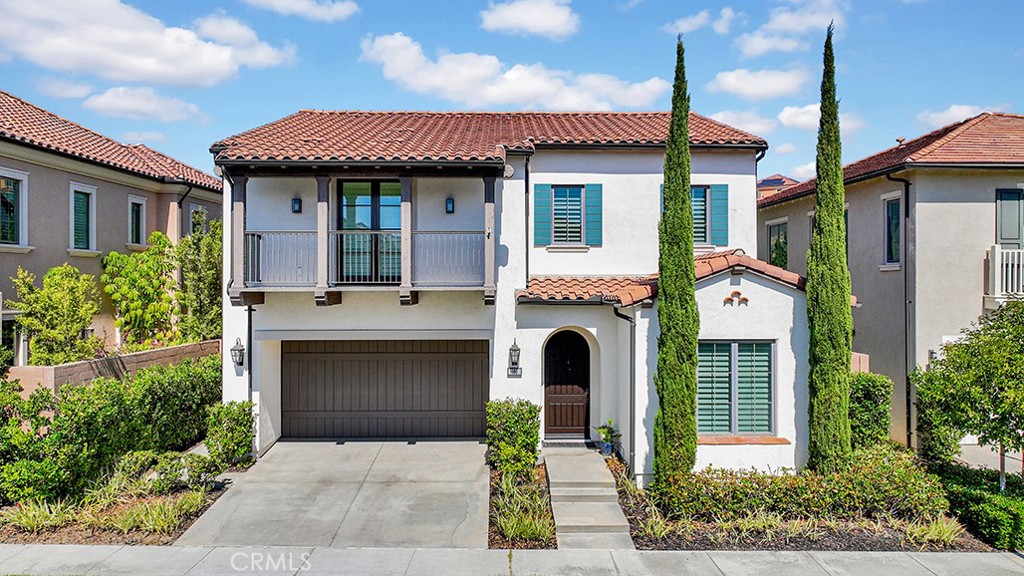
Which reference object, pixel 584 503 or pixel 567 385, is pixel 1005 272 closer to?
pixel 567 385

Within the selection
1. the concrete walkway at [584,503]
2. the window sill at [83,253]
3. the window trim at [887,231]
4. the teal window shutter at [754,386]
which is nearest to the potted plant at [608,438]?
the concrete walkway at [584,503]

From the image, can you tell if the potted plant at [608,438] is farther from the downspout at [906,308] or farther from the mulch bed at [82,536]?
the mulch bed at [82,536]

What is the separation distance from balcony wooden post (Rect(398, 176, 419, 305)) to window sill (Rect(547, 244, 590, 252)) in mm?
3456

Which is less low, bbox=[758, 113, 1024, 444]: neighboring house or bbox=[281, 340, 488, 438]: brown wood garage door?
bbox=[758, 113, 1024, 444]: neighboring house

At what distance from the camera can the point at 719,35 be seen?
12.3 metres

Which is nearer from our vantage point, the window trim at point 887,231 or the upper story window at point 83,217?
the window trim at point 887,231

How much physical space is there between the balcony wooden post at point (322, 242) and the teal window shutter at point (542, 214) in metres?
4.54

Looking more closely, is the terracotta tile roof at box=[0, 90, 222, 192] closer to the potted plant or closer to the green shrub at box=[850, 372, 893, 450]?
the potted plant

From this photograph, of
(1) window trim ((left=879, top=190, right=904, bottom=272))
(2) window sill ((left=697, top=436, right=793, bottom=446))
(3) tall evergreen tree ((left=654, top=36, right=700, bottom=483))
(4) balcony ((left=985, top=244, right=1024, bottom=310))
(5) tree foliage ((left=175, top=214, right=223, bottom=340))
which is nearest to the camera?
(3) tall evergreen tree ((left=654, top=36, right=700, bottom=483))

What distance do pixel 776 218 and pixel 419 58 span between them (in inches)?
505

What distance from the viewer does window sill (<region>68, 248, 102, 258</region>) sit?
16384 millimetres

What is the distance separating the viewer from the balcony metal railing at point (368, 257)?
500 inches

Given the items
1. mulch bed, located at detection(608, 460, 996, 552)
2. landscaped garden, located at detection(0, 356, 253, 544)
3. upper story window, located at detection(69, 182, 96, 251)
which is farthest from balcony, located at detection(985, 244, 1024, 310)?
upper story window, located at detection(69, 182, 96, 251)

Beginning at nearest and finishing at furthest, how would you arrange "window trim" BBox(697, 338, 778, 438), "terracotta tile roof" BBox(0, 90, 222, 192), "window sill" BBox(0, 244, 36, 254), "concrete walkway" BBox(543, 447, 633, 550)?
"concrete walkway" BBox(543, 447, 633, 550)
"window trim" BBox(697, 338, 778, 438)
"window sill" BBox(0, 244, 36, 254)
"terracotta tile roof" BBox(0, 90, 222, 192)
